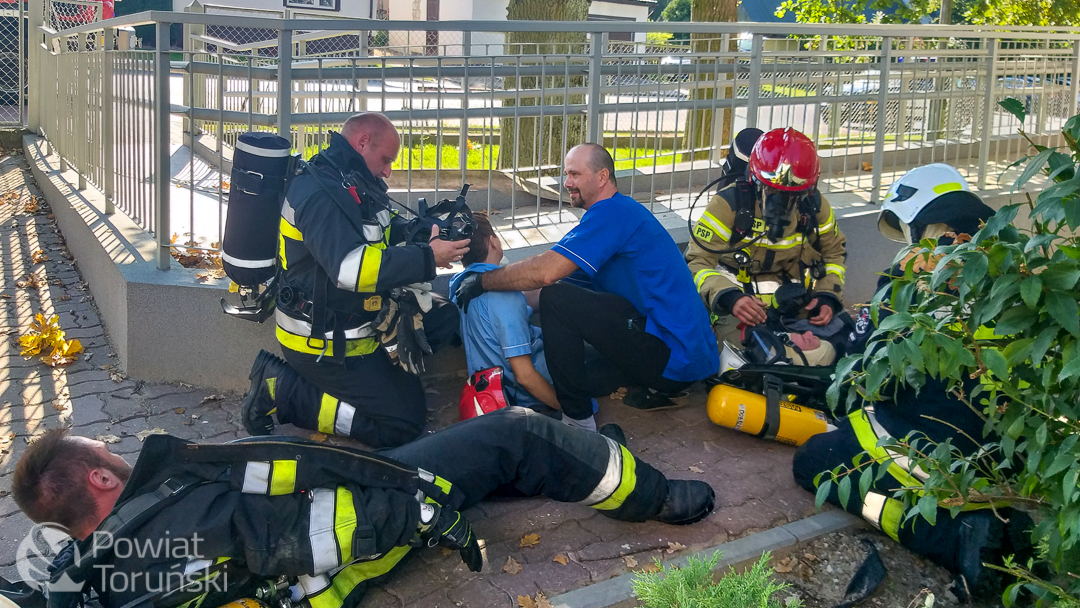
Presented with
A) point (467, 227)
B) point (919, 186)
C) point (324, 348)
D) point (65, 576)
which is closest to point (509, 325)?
point (467, 227)

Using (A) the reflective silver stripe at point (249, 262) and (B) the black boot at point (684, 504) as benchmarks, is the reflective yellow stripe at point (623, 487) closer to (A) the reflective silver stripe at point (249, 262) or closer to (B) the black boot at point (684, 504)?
(B) the black boot at point (684, 504)

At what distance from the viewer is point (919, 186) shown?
13.2ft

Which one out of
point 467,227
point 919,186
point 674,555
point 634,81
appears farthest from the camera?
point 634,81

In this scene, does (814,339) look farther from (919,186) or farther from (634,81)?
(634,81)

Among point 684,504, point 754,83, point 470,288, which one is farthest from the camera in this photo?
point 754,83

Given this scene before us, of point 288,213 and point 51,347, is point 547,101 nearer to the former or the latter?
point 288,213

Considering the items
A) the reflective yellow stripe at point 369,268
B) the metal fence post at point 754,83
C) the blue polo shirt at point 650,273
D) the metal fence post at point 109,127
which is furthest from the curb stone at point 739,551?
the metal fence post at point 109,127

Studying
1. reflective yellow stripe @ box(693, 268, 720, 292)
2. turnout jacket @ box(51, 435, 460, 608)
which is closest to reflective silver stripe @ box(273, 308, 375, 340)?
turnout jacket @ box(51, 435, 460, 608)

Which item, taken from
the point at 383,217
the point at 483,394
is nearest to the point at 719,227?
the point at 483,394

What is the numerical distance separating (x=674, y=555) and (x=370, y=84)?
3.67 meters

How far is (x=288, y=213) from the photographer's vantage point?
411cm

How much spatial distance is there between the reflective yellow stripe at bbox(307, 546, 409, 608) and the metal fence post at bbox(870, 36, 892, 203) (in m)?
5.15

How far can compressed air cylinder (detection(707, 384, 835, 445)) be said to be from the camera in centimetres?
439

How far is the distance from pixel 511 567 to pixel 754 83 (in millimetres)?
4017
